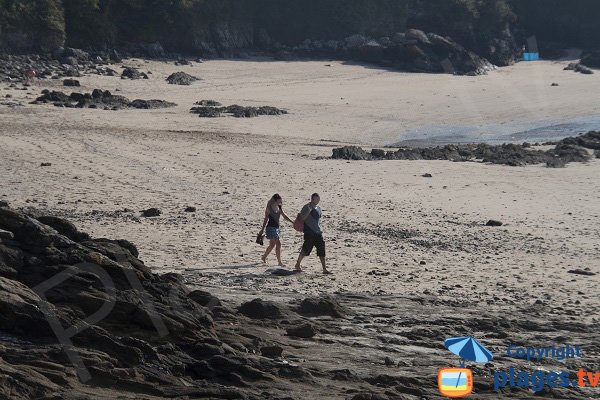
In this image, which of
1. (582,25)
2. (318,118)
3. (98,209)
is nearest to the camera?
(98,209)

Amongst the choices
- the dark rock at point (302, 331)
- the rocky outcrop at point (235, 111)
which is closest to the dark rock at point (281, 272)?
the dark rock at point (302, 331)

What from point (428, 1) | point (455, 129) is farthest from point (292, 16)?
point (455, 129)

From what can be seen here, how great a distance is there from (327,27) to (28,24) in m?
17.0

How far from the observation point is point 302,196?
18.3 meters

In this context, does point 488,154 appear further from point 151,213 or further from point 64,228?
point 64,228

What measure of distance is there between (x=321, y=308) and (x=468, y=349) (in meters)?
1.68

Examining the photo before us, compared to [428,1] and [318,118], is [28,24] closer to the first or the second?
[318,118]

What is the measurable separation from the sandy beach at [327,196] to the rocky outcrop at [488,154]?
50 cm

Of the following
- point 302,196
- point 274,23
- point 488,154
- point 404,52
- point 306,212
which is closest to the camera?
point 306,212

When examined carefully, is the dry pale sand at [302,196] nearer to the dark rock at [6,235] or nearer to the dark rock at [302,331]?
the dark rock at [302,331]

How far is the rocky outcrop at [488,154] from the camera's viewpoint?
78.0 feet

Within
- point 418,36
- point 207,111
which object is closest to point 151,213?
point 207,111

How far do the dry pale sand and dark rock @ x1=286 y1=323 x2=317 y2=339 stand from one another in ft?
7.68

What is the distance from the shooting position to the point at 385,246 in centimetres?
1448
